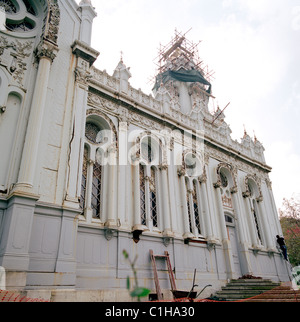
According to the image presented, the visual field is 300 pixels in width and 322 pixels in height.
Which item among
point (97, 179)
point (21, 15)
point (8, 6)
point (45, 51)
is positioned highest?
point (8, 6)

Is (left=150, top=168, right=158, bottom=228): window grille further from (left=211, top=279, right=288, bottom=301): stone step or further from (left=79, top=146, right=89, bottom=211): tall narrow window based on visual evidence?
(left=211, top=279, right=288, bottom=301): stone step

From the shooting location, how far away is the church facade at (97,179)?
8.05m

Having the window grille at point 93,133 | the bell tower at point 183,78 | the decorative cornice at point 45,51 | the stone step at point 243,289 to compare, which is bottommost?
the stone step at point 243,289

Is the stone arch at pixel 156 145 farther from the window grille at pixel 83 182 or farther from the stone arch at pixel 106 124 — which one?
the window grille at pixel 83 182

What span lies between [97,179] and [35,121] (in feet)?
12.6

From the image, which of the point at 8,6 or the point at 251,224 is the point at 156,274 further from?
the point at 8,6

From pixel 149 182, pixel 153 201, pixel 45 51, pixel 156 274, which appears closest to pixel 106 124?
pixel 149 182

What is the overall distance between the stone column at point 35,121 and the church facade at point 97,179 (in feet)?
0.12

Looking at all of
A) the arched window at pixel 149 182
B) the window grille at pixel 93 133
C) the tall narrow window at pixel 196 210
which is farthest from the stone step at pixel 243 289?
the window grille at pixel 93 133

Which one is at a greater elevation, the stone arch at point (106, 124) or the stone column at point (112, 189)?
the stone arch at point (106, 124)

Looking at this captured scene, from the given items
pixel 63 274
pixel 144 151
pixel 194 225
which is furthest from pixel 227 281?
pixel 63 274

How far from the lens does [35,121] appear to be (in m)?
8.78

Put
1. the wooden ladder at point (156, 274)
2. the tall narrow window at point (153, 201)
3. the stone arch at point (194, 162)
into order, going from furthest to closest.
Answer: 1. the stone arch at point (194, 162)
2. the tall narrow window at point (153, 201)
3. the wooden ladder at point (156, 274)
